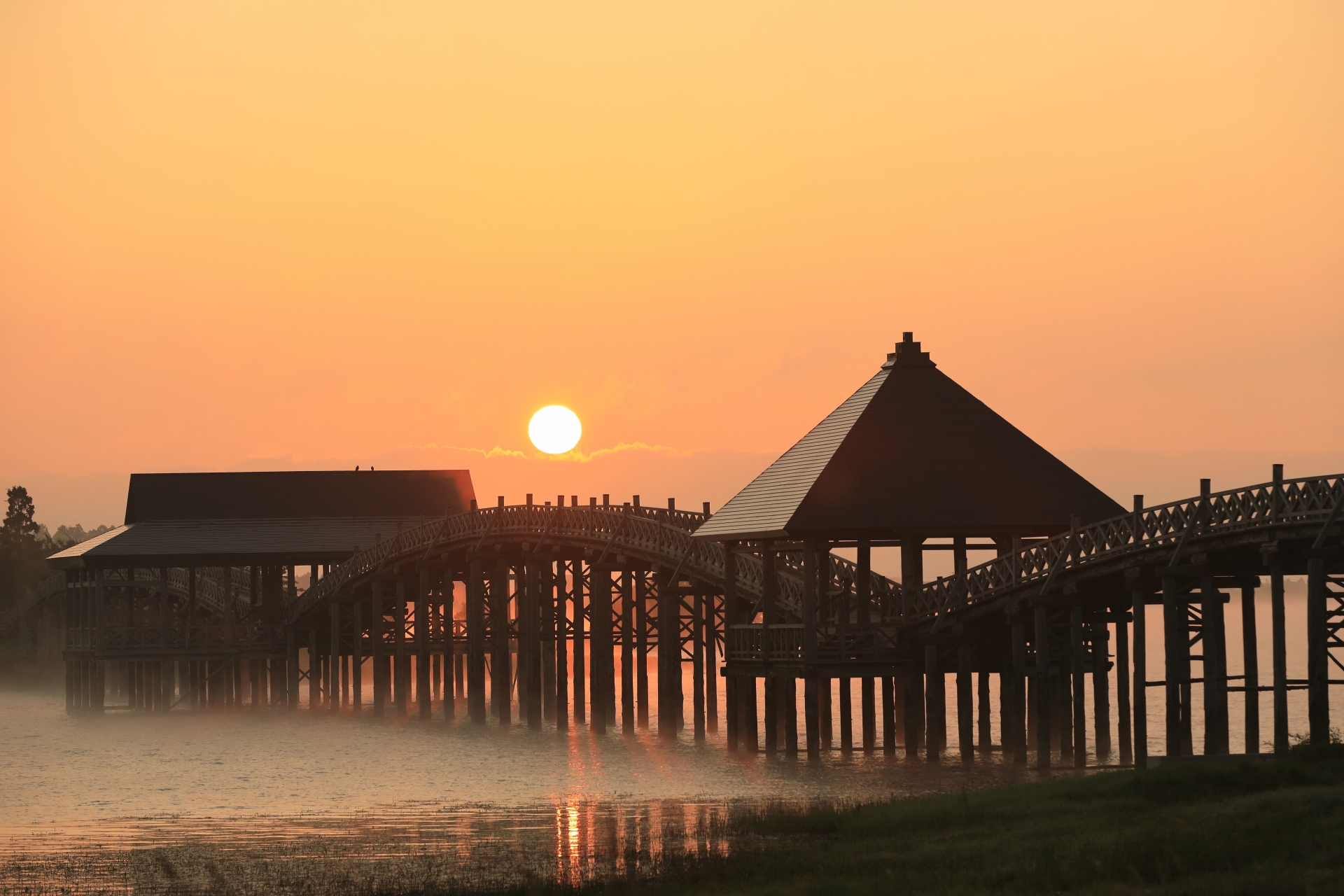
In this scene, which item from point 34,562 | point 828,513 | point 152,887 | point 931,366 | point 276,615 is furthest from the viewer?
point 34,562

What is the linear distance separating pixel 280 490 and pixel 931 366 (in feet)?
127

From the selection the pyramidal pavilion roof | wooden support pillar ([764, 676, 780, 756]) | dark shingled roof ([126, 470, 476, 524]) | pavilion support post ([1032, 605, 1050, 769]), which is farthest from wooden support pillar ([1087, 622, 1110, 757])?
dark shingled roof ([126, 470, 476, 524])

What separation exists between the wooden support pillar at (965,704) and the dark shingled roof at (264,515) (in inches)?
1304

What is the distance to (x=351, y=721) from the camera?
65938 millimetres

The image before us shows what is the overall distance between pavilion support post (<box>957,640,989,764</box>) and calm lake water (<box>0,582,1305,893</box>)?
52 cm

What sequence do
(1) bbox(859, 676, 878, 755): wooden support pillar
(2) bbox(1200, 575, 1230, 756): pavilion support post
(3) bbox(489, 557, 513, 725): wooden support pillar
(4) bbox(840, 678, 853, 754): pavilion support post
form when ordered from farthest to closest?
(3) bbox(489, 557, 513, 725): wooden support pillar
(1) bbox(859, 676, 878, 755): wooden support pillar
(4) bbox(840, 678, 853, 754): pavilion support post
(2) bbox(1200, 575, 1230, 756): pavilion support post

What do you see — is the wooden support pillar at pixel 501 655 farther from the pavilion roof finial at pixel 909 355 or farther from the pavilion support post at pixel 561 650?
the pavilion roof finial at pixel 909 355

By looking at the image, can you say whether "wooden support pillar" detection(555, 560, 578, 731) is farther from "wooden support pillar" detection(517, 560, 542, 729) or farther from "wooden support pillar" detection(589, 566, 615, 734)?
"wooden support pillar" detection(589, 566, 615, 734)

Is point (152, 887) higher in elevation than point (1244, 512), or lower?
lower

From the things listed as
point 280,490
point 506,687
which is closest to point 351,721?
point 506,687

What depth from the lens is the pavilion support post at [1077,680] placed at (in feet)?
126

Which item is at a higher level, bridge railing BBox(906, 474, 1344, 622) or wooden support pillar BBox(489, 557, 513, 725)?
bridge railing BBox(906, 474, 1344, 622)

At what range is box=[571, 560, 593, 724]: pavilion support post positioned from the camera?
58.4 m

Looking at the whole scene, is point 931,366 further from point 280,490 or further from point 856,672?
point 280,490
